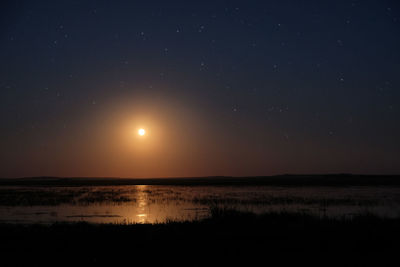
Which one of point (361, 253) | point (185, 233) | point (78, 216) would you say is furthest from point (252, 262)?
point (78, 216)

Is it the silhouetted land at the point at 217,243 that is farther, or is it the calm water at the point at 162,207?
the calm water at the point at 162,207

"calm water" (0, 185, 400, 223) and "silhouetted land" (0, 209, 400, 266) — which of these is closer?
"silhouetted land" (0, 209, 400, 266)

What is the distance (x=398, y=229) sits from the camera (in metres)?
17.0

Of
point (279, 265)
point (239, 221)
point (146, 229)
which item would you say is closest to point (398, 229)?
point (239, 221)

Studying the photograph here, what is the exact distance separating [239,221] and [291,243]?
462 centimetres

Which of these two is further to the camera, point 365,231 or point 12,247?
point 365,231

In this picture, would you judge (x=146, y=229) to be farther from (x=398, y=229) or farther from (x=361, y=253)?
(x=398, y=229)

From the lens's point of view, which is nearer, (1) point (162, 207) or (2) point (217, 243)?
(2) point (217, 243)

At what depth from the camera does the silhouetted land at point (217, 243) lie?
40.9 ft

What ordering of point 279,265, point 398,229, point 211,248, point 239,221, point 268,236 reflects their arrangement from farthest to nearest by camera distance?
point 239,221, point 398,229, point 268,236, point 211,248, point 279,265

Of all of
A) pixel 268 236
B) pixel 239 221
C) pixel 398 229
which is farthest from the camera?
pixel 239 221

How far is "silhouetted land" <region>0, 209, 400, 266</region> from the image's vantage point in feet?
40.9

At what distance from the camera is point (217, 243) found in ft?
48.0

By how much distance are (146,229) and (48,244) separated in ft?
13.8
